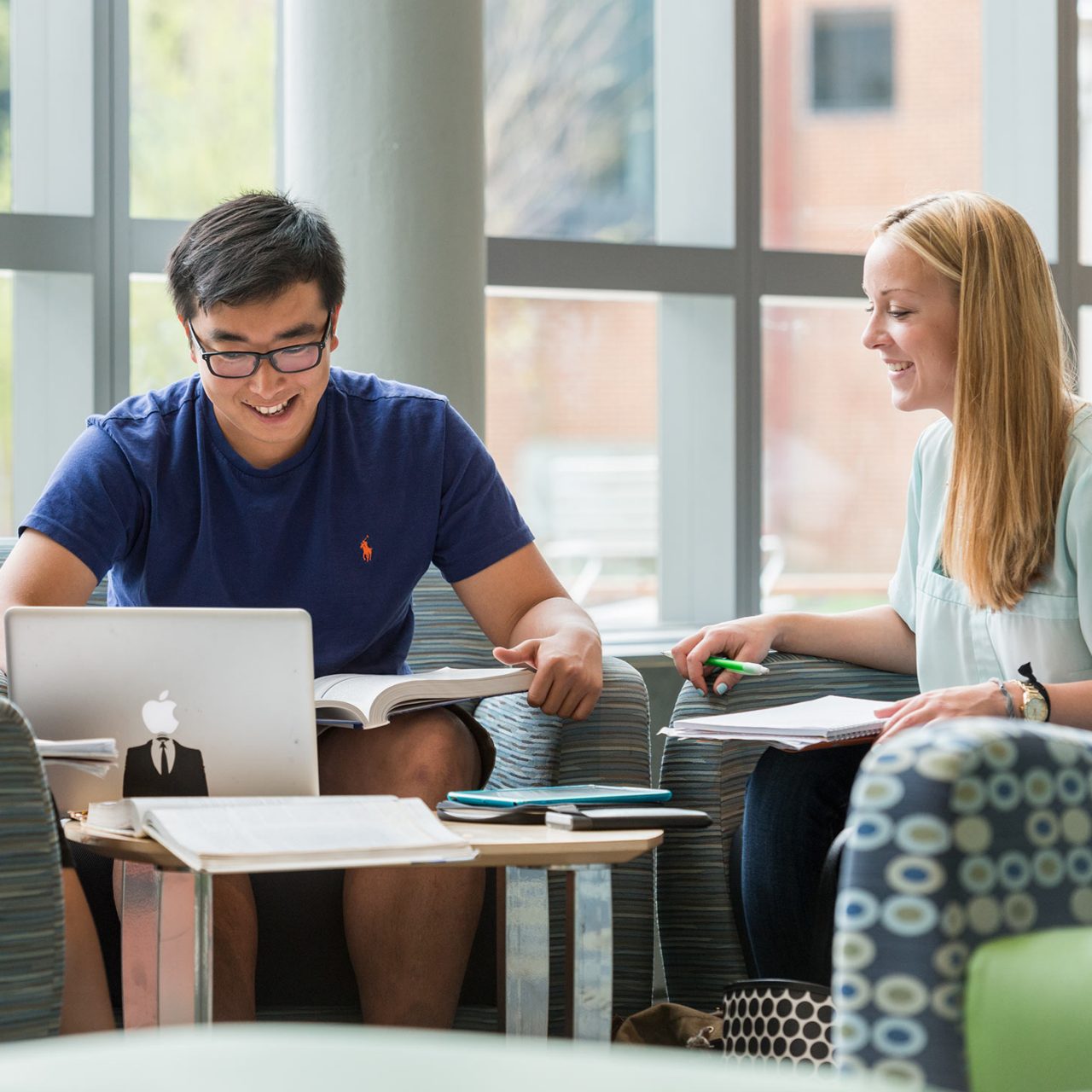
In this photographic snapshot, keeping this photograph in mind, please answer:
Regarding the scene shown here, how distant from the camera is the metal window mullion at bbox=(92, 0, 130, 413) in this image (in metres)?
2.96

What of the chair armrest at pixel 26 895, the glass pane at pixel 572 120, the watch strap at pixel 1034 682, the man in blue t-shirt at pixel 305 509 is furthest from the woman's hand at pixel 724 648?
the glass pane at pixel 572 120

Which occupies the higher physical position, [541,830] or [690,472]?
[690,472]

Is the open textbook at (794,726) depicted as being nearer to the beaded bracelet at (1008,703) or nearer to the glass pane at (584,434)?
the beaded bracelet at (1008,703)

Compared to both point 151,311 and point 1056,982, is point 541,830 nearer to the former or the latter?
point 1056,982

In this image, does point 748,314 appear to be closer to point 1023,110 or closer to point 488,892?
point 1023,110

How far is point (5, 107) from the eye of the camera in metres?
2.99

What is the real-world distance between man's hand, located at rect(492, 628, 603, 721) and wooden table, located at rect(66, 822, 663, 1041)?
16.6 inches

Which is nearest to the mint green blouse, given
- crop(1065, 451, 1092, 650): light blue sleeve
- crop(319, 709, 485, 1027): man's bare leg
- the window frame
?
crop(1065, 451, 1092, 650): light blue sleeve

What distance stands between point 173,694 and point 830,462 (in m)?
2.96

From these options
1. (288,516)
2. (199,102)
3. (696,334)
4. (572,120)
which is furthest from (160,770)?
(572,120)

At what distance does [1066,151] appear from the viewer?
3.76 m

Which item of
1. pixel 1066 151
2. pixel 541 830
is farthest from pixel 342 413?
pixel 1066 151

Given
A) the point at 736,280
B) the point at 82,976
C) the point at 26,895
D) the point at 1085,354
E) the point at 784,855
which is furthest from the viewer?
the point at 1085,354

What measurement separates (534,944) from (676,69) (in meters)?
2.60
